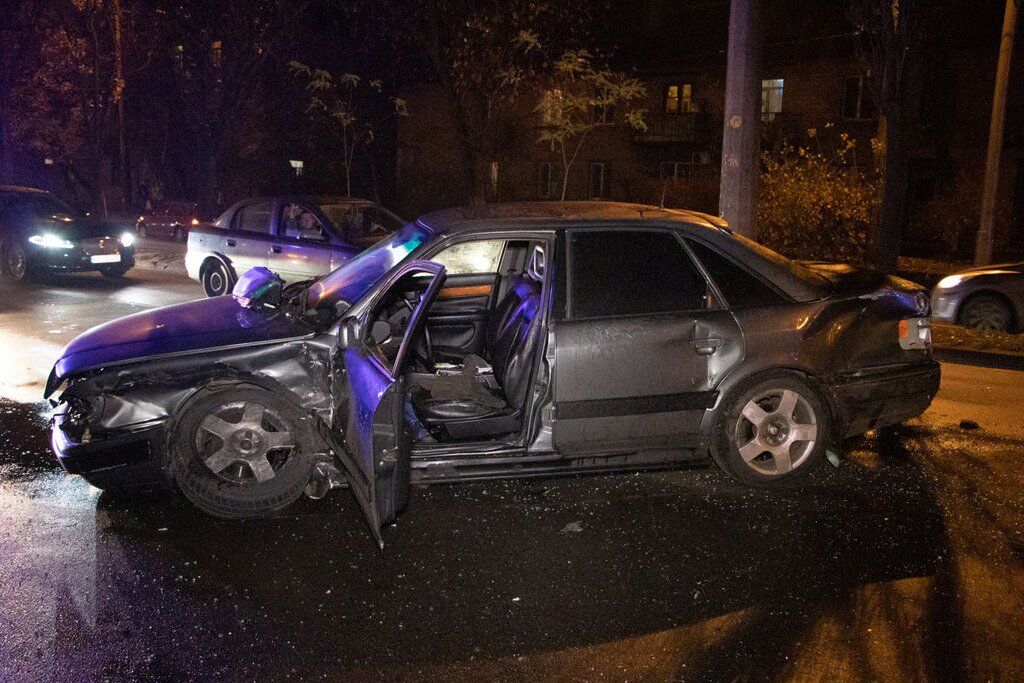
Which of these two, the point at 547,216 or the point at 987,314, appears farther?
the point at 987,314

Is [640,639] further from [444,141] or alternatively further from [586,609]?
[444,141]

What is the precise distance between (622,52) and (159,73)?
735 inches

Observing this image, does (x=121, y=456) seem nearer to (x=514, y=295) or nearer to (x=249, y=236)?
(x=514, y=295)

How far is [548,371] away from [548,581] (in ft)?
3.69

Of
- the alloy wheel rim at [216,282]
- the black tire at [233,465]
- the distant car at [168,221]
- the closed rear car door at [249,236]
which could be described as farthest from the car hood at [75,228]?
the black tire at [233,465]

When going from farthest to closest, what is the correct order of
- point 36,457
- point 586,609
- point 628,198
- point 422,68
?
1. point 628,198
2. point 422,68
3. point 36,457
4. point 586,609

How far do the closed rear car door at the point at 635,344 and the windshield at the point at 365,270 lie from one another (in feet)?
3.04

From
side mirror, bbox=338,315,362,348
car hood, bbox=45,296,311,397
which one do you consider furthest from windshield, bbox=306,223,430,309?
side mirror, bbox=338,315,362,348

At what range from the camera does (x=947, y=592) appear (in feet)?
13.8

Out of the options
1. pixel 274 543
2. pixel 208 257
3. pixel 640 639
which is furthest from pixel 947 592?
pixel 208 257

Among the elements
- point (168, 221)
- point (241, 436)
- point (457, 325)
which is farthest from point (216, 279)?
point (168, 221)

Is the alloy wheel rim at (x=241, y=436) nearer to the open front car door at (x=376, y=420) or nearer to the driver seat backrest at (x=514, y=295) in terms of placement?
the open front car door at (x=376, y=420)

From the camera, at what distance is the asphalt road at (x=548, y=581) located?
367 cm

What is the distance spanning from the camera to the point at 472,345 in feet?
22.1
